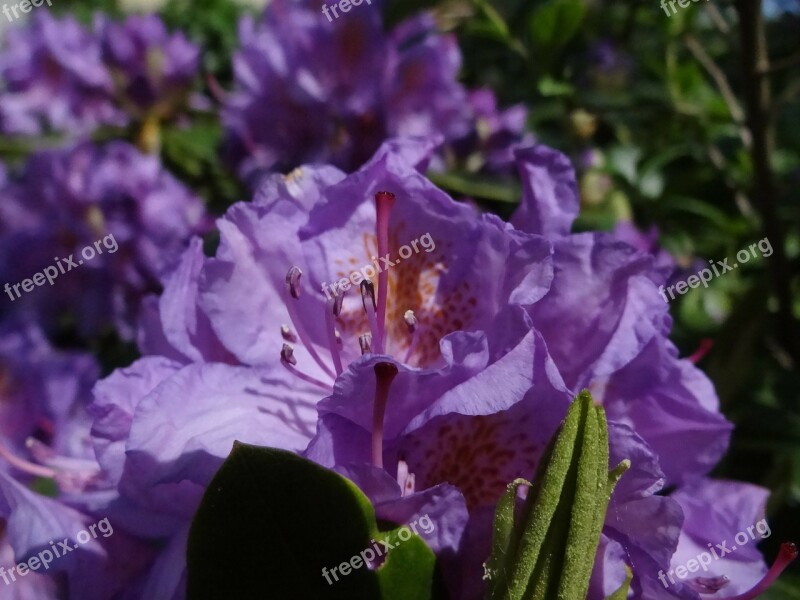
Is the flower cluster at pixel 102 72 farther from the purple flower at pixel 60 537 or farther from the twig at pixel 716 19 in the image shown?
the purple flower at pixel 60 537

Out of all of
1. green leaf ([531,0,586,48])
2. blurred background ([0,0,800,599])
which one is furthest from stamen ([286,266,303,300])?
green leaf ([531,0,586,48])

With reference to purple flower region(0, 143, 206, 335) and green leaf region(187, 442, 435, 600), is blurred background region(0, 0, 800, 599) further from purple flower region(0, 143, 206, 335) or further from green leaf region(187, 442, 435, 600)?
green leaf region(187, 442, 435, 600)

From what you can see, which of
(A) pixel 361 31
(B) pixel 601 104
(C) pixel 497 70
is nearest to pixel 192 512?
(B) pixel 601 104

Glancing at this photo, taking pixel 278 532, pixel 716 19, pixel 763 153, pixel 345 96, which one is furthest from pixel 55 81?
pixel 278 532

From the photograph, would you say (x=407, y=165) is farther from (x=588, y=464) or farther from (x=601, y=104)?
(x=601, y=104)

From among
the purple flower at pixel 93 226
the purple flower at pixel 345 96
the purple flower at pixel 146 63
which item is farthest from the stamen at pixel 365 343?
the purple flower at pixel 146 63

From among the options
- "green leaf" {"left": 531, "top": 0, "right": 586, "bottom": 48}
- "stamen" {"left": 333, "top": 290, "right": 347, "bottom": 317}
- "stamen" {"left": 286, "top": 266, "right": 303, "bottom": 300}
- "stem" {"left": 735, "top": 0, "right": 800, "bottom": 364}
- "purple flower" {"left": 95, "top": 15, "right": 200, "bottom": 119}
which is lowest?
"stem" {"left": 735, "top": 0, "right": 800, "bottom": 364}

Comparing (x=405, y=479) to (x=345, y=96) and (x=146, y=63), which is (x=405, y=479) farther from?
(x=146, y=63)
